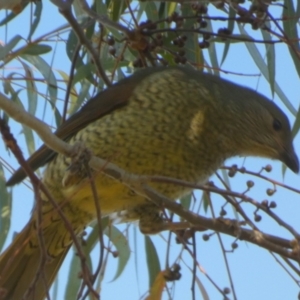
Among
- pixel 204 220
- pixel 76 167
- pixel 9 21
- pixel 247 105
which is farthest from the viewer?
pixel 247 105

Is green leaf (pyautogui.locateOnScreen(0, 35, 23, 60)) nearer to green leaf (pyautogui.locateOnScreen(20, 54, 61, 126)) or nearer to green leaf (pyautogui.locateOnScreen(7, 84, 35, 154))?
green leaf (pyautogui.locateOnScreen(20, 54, 61, 126))

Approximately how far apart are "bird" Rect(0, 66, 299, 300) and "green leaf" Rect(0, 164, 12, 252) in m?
0.11

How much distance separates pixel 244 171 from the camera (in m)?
2.63

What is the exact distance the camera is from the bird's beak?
132 inches

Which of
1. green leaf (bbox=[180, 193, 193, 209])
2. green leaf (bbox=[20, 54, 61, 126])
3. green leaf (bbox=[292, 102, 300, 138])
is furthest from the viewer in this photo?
green leaf (bbox=[180, 193, 193, 209])

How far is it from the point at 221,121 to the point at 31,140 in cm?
88

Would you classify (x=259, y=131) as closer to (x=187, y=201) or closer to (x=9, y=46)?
(x=187, y=201)

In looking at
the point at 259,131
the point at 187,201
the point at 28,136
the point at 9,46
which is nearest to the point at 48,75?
the point at 28,136

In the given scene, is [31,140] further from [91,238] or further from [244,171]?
[244,171]

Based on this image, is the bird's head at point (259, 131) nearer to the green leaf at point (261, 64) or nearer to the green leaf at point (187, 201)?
the green leaf at point (261, 64)

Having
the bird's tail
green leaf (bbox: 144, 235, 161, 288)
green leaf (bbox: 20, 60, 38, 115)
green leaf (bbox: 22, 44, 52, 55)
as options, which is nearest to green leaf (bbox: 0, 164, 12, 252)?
the bird's tail

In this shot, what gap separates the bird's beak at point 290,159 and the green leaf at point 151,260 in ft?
2.07

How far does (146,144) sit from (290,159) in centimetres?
69

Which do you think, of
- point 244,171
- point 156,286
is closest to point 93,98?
point 244,171
